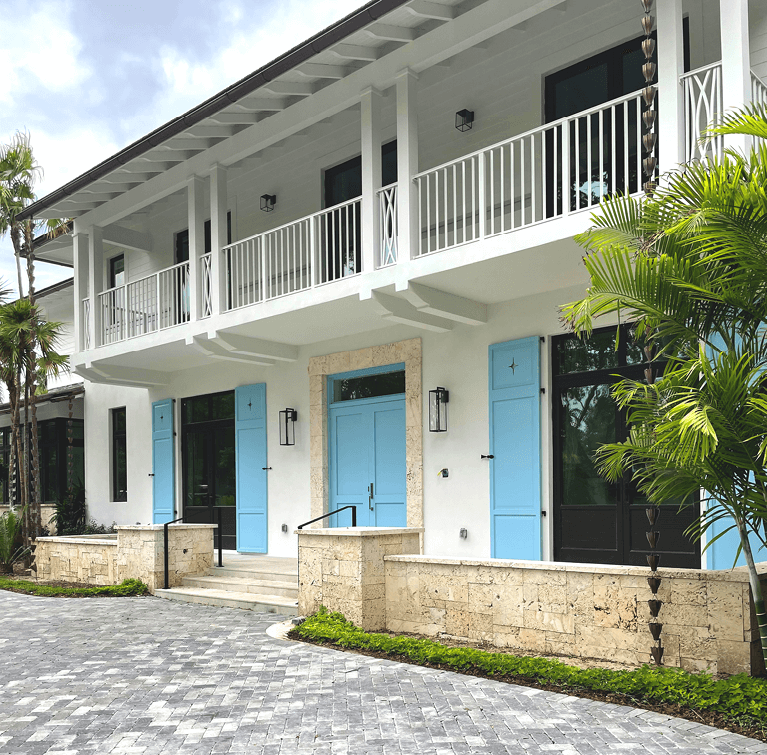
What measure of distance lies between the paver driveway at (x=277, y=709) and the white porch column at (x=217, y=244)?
5.00 m

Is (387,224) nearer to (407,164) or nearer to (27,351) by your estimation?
(407,164)

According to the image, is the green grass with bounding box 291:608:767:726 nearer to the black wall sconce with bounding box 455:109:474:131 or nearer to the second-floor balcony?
the second-floor balcony

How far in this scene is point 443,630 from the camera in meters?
6.76

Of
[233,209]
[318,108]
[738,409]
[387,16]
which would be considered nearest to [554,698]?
[738,409]

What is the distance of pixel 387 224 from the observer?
9039 millimetres

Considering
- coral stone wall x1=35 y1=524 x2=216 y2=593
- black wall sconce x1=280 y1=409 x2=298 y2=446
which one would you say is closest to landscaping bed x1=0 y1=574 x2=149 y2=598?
coral stone wall x1=35 y1=524 x2=216 y2=593

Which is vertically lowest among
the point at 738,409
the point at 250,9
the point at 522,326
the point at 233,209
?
the point at 738,409

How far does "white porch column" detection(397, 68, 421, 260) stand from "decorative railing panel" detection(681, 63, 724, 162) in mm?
2916

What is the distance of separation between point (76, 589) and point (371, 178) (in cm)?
678

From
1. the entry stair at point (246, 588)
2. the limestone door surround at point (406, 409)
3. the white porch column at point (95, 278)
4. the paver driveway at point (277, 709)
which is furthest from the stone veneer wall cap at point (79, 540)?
the paver driveway at point (277, 709)

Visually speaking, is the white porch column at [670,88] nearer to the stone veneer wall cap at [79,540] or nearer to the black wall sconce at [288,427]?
the black wall sconce at [288,427]

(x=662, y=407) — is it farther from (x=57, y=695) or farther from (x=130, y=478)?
(x=130, y=478)

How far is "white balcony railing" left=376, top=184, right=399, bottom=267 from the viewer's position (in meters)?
8.97

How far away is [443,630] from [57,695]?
9.95 feet
